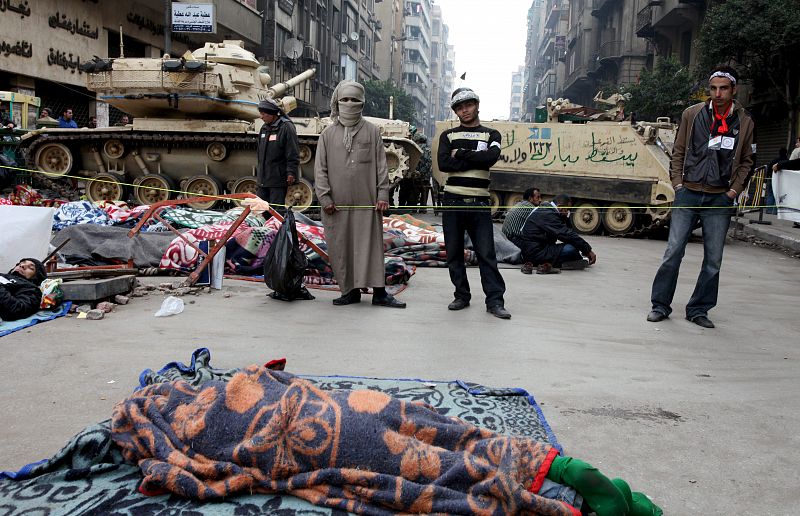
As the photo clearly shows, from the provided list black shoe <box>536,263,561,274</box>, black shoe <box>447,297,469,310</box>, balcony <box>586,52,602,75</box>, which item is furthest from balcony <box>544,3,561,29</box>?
black shoe <box>447,297,469,310</box>

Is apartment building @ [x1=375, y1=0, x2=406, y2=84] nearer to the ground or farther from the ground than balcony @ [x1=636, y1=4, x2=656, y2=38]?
farther from the ground

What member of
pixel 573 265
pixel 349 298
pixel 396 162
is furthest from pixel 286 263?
pixel 396 162

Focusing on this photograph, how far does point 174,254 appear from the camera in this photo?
22.7 ft

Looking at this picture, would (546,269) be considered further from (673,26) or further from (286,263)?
(673,26)

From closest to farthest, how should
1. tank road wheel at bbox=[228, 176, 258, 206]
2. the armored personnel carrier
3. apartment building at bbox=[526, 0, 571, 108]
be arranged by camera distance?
the armored personnel carrier → tank road wheel at bbox=[228, 176, 258, 206] → apartment building at bbox=[526, 0, 571, 108]

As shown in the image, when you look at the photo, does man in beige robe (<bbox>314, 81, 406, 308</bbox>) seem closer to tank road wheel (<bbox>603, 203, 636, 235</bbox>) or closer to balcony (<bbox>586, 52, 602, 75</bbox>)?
tank road wheel (<bbox>603, 203, 636, 235</bbox>)

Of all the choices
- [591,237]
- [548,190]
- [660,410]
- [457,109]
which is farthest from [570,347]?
[548,190]

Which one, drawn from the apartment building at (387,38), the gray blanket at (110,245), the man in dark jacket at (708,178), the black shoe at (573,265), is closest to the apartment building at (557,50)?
the apartment building at (387,38)

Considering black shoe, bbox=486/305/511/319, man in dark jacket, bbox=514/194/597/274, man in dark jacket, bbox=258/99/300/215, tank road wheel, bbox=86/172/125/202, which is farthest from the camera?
tank road wheel, bbox=86/172/125/202

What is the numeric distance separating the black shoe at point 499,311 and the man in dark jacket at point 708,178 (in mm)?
1126

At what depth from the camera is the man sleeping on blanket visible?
2160 mm

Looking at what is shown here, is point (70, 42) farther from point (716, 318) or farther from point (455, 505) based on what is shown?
point (455, 505)

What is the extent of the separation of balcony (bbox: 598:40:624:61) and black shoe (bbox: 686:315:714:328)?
120 ft

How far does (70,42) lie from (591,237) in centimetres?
1609
